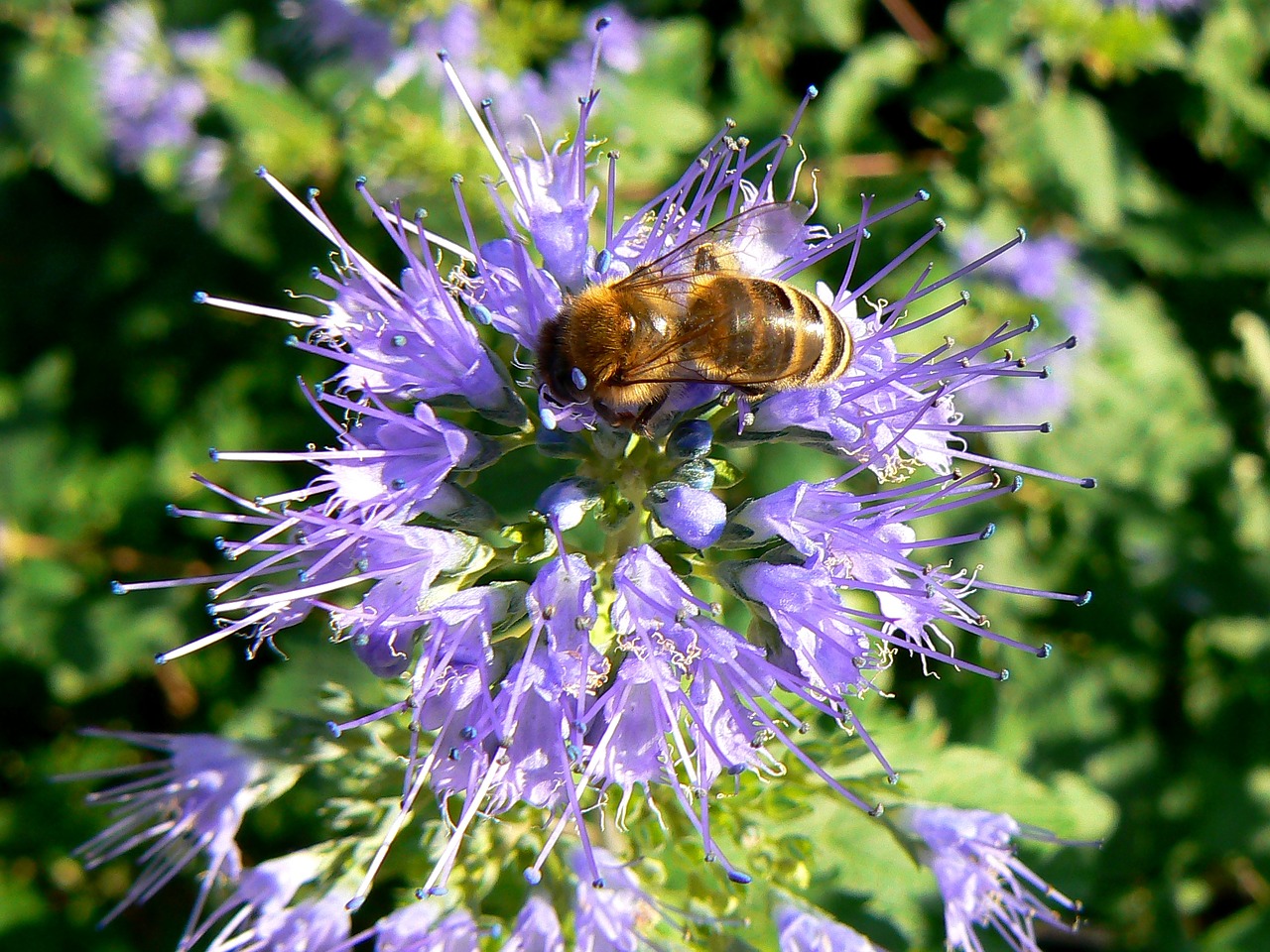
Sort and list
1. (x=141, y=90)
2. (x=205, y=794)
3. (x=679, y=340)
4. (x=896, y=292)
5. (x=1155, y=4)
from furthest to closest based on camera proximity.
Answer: (x=141, y=90), (x=1155, y=4), (x=896, y=292), (x=205, y=794), (x=679, y=340)

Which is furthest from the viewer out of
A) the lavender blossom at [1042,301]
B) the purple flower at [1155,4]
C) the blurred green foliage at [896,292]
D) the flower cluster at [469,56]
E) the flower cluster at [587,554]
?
the purple flower at [1155,4]

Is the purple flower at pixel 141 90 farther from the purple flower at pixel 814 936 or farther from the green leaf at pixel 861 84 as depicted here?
the purple flower at pixel 814 936

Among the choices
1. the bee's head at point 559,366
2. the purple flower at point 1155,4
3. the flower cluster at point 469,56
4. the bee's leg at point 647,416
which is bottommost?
the flower cluster at point 469,56

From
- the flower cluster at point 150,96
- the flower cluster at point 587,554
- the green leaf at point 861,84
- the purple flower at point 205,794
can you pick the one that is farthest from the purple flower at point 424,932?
the flower cluster at point 150,96

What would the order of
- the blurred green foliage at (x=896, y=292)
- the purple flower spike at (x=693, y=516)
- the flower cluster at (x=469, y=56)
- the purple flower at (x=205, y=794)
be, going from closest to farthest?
the purple flower spike at (x=693, y=516) → the purple flower at (x=205, y=794) → the flower cluster at (x=469, y=56) → the blurred green foliage at (x=896, y=292)

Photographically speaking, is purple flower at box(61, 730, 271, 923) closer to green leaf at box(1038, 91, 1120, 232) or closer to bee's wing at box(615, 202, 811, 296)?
bee's wing at box(615, 202, 811, 296)

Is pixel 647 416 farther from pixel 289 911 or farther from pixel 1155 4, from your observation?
pixel 1155 4

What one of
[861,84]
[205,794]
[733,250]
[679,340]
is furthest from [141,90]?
[679,340]
